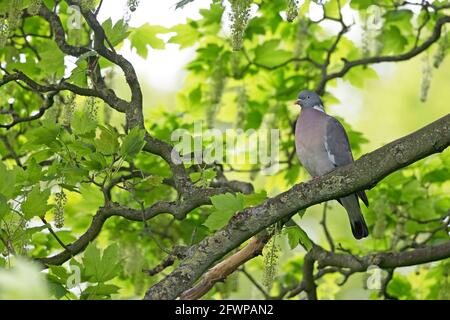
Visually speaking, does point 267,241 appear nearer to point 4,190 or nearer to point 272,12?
point 4,190

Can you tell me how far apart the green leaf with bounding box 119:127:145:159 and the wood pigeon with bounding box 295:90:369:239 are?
201 centimetres

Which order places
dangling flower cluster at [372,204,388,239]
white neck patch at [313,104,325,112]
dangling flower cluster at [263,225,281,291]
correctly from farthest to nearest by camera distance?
white neck patch at [313,104,325,112], dangling flower cluster at [372,204,388,239], dangling flower cluster at [263,225,281,291]

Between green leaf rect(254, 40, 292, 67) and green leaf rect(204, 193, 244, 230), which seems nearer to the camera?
green leaf rect(204, 193, 244, 230)

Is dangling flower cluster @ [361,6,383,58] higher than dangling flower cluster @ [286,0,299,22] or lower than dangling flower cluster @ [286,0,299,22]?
higher

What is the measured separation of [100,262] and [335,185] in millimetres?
1052

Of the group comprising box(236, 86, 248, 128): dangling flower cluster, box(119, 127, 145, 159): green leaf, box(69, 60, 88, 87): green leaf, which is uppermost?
box(236, 86, 248, 128): dangling flower cluster

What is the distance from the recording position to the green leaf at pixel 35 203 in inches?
144

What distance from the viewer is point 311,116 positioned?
567 centimetres

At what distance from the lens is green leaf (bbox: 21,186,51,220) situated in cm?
365

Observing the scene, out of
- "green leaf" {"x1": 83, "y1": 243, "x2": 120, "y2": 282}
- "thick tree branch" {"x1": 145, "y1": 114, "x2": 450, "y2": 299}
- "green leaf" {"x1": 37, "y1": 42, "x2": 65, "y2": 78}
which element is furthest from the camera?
"green leaf" {"x1": 37, "y1": 42, "x2": 65, "y2": 78}

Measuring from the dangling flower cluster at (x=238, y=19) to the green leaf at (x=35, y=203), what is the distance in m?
1.13

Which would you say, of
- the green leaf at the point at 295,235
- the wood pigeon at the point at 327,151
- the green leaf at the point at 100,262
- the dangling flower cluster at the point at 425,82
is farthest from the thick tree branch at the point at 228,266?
the dangling flower cluster at the point at 425,82

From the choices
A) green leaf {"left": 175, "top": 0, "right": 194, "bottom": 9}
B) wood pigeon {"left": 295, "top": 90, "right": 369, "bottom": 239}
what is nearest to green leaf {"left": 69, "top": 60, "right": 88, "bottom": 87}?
green leaf {"left": 175, "top": 0, "right": 194, "bottom": 9}

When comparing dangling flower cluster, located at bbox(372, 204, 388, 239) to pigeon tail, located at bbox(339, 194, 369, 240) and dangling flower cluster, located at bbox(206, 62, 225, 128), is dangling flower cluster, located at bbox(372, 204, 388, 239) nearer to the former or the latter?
pigeon tail, located at bbox(339, 194, 369, 240)
